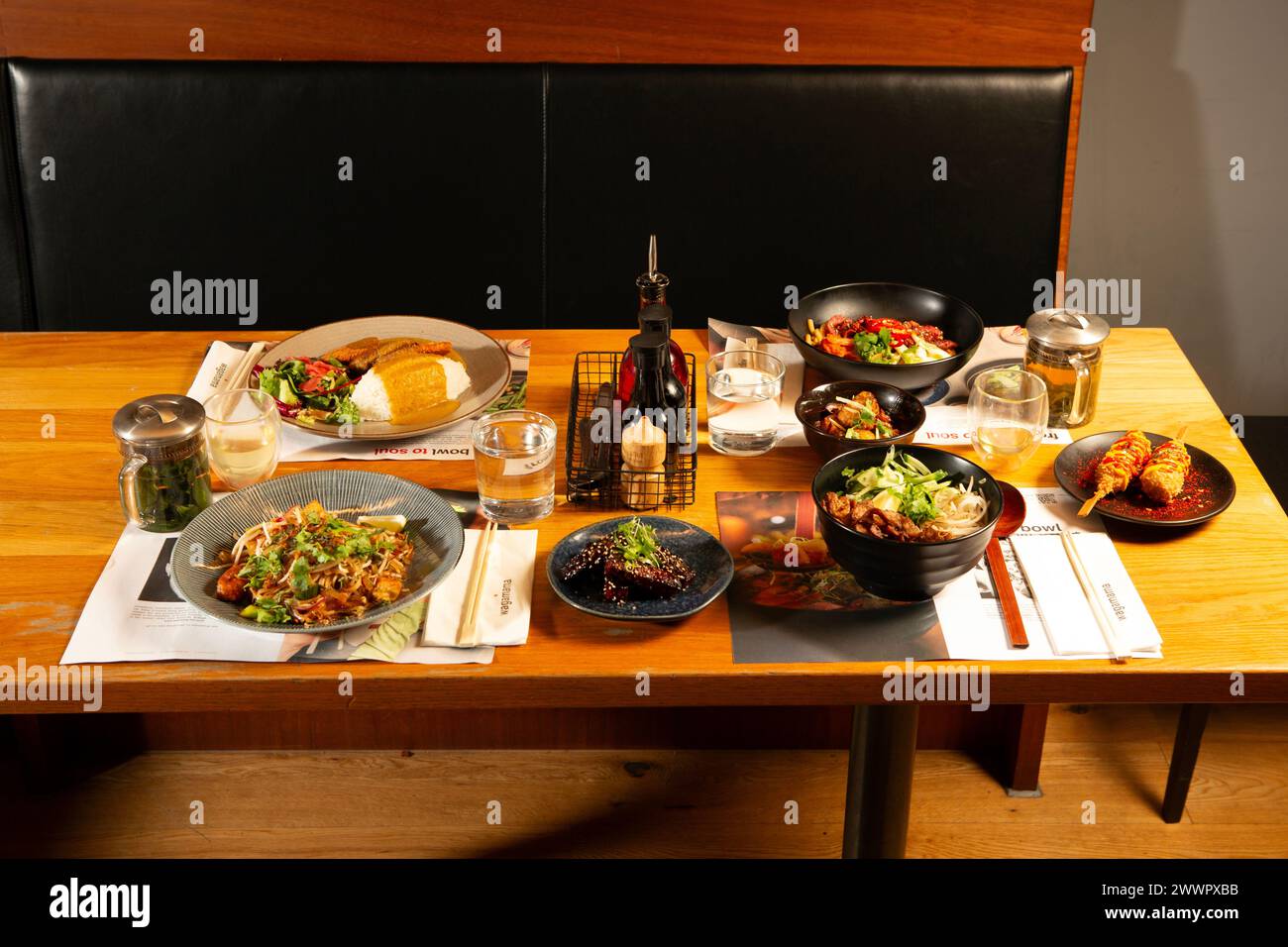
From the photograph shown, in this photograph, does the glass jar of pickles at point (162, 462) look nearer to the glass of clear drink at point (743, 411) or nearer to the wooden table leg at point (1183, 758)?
the glass of clear drink at point (743, 411)

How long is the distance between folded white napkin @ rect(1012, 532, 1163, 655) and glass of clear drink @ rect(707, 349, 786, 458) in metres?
0.37

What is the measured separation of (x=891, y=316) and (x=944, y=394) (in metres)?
0.20

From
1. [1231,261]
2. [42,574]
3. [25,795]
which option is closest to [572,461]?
[42,574]

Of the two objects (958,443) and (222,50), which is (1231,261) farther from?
(222,50)

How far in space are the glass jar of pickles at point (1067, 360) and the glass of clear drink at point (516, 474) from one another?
2.21 ft

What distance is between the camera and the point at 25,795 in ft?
7.18

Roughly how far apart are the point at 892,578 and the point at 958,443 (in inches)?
16.1

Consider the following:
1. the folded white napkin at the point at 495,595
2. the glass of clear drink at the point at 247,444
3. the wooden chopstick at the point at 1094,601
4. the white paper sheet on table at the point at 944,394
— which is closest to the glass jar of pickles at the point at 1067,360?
the white paper sheet on table at the point at 944,394

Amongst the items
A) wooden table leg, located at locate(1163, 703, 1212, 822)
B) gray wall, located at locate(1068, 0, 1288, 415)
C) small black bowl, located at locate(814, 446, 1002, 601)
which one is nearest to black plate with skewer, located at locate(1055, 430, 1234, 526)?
small black bowl, located at locate(814, 446, 1002, 601)

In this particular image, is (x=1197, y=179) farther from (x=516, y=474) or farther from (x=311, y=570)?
(x=311, y=570)

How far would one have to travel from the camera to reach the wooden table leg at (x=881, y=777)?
154 cm

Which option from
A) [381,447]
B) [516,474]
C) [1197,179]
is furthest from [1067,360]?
[1197,179]

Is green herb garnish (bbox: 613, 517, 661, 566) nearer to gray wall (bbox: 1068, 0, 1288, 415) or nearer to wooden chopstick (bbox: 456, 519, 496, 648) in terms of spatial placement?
wooden chopstick (bbox: 456, 519, 496, 648)

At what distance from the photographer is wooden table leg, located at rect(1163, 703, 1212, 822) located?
202 cm
